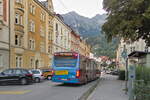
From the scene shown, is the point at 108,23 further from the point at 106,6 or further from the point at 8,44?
the point at 8,44

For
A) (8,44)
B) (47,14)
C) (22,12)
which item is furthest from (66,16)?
(8,44)

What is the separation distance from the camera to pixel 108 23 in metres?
23.6

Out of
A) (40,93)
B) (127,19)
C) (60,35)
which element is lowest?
(40,93)

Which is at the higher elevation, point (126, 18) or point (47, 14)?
point (47, 14)

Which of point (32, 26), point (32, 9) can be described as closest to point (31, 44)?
point (32, 26)

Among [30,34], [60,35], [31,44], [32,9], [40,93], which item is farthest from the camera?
[60,35]

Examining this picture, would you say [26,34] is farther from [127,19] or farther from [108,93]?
[108,93]

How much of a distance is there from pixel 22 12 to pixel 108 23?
17.1 m

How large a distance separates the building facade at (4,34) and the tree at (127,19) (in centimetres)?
1371

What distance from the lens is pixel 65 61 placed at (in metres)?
20.1

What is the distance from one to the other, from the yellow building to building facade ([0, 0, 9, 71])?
138 cm

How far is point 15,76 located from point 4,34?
37.9ft

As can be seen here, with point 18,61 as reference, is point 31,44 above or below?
above

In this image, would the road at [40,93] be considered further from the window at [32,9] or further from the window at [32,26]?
the window at [32,9]
